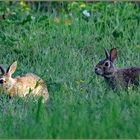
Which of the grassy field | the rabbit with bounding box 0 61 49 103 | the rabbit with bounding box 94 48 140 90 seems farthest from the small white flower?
the rabbit with bounding box 0 61 49 103

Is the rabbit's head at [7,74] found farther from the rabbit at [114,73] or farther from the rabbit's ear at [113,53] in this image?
the rabbit's ear at [113,53]

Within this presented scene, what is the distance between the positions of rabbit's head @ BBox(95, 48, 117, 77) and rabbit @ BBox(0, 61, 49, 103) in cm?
75

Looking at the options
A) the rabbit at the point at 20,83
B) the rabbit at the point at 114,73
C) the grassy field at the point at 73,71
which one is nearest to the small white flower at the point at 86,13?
the grassy field at the point at 73,71

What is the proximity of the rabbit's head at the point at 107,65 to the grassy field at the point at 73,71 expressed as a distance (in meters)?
0.15

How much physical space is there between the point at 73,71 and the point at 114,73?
631 millimetres

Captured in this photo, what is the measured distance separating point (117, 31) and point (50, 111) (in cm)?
466

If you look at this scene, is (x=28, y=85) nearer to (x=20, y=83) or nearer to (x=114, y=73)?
(x=20, y=83)

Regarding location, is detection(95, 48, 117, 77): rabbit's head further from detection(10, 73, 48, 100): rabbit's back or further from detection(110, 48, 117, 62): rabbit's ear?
detection(10, 73, 48, 100): rabbit's back

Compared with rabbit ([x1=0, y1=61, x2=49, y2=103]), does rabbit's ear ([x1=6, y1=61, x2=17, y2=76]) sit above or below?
above

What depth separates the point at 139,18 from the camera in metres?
13.7

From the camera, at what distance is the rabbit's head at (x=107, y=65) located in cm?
1070

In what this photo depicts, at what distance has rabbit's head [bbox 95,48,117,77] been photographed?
1070cm

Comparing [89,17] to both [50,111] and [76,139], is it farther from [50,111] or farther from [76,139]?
[76,139]

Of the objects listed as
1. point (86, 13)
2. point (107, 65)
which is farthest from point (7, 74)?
point (86, 13)
